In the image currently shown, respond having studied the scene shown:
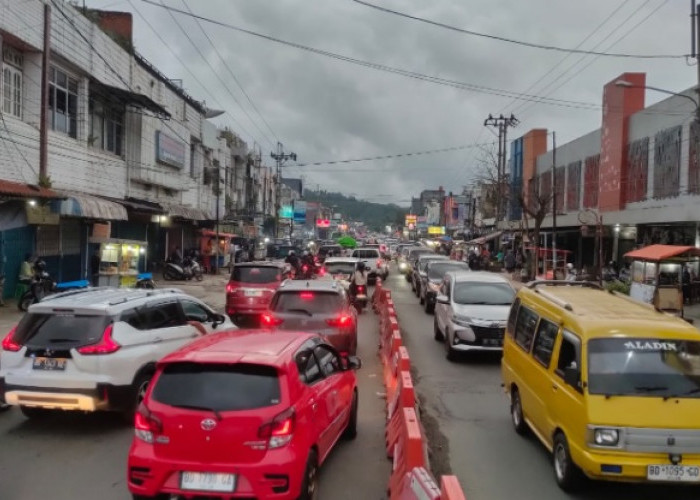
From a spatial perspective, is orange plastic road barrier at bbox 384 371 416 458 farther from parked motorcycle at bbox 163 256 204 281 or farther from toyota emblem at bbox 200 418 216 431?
parked motorcycle at bbox 163 256 204 281

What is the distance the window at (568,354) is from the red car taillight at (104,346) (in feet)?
17.0

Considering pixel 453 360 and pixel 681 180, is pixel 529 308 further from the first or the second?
pixel 681 180

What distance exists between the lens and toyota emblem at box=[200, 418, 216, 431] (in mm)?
5312

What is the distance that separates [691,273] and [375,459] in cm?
2286

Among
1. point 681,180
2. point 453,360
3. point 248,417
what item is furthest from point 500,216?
point 248,417

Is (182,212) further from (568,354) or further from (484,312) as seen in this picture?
(568,354)

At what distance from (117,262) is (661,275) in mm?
19203

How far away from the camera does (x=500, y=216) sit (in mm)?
55531

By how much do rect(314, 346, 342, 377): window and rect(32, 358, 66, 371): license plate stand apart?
10.4 ft

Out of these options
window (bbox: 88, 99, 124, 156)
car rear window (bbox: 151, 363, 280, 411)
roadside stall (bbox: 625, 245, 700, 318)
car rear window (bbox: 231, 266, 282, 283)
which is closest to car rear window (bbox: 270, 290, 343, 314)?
car rear window (bbox: 231, 266, 282, 283)

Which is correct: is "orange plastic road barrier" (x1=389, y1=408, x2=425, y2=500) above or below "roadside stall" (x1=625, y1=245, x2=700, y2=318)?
below

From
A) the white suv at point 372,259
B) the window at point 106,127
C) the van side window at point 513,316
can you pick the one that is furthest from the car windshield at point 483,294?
the white suv at point 372,259

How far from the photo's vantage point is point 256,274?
1789cm

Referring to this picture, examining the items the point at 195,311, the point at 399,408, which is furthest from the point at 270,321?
the point at 399,408
